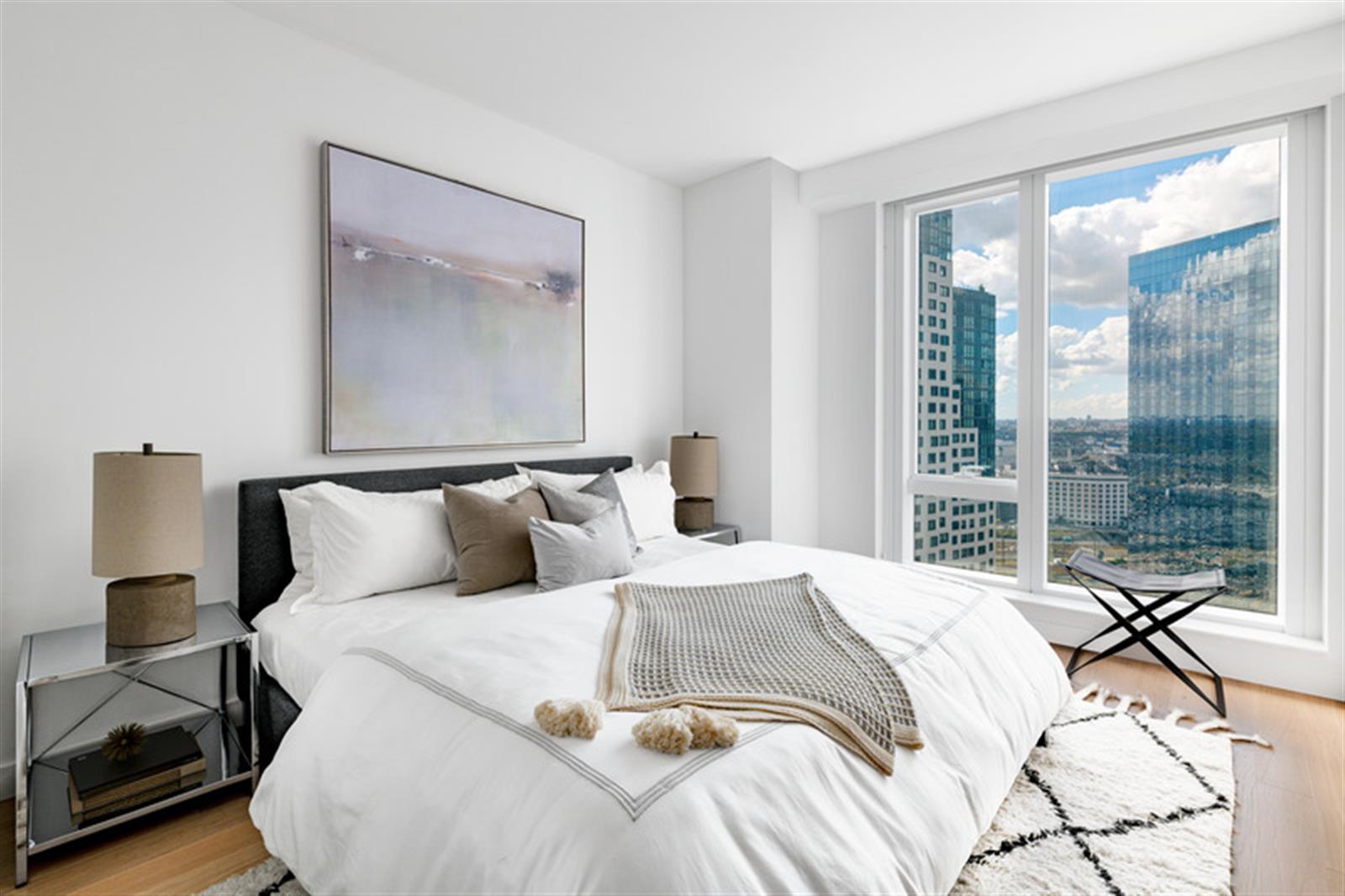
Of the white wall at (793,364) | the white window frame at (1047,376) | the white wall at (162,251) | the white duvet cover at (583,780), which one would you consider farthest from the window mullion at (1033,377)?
the white wall at (162,251)

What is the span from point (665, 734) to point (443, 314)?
2400mm

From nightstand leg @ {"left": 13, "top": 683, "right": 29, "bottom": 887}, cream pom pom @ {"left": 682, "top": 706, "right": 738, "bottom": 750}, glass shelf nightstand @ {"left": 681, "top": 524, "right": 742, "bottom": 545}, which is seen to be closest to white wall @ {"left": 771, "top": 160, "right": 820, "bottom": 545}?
glass shelf nightstand @ {"left": 681, "top": 524, "right": 742, "bottom": 545}

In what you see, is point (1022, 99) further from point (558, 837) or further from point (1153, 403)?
point (558, 837)

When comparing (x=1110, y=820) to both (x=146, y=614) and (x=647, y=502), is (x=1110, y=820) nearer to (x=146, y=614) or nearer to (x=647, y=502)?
(x=647, y=502)

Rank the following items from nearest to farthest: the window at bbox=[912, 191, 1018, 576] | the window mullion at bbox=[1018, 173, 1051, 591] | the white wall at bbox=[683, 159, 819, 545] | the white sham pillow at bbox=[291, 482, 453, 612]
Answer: the white sham pillow at bbox=[291, 482, 453, 612] → the window mullion at bbox=[1018, 173, 1051, 591] → the window at bbox=[912, 191, 1018, 576] → the white wall at bbox=[683, 159, 819, 545]

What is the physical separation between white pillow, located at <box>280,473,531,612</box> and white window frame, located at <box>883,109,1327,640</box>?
275cm

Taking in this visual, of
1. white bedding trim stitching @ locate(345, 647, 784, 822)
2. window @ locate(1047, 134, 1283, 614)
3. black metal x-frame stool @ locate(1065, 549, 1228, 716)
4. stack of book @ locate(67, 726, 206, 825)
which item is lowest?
stack of book @ locate(67, 726, 206, 825)

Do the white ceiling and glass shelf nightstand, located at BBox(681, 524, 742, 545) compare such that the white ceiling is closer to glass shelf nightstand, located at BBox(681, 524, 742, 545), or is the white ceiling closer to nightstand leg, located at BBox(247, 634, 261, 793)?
glass shelf nightstand, located at BBox(681, 524, 742, 545)

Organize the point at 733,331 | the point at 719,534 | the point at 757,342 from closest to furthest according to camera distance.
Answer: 1. the point at 719,534
2. the point at 757,342
3. the point at 733,331

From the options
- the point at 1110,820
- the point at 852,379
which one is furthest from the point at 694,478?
the point at 1110,820

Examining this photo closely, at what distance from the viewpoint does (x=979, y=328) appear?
12.9 feet

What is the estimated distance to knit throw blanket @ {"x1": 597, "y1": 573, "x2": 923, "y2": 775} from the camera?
53.3 inches

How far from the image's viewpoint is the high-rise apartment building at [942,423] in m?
3.97

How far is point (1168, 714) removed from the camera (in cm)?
262
